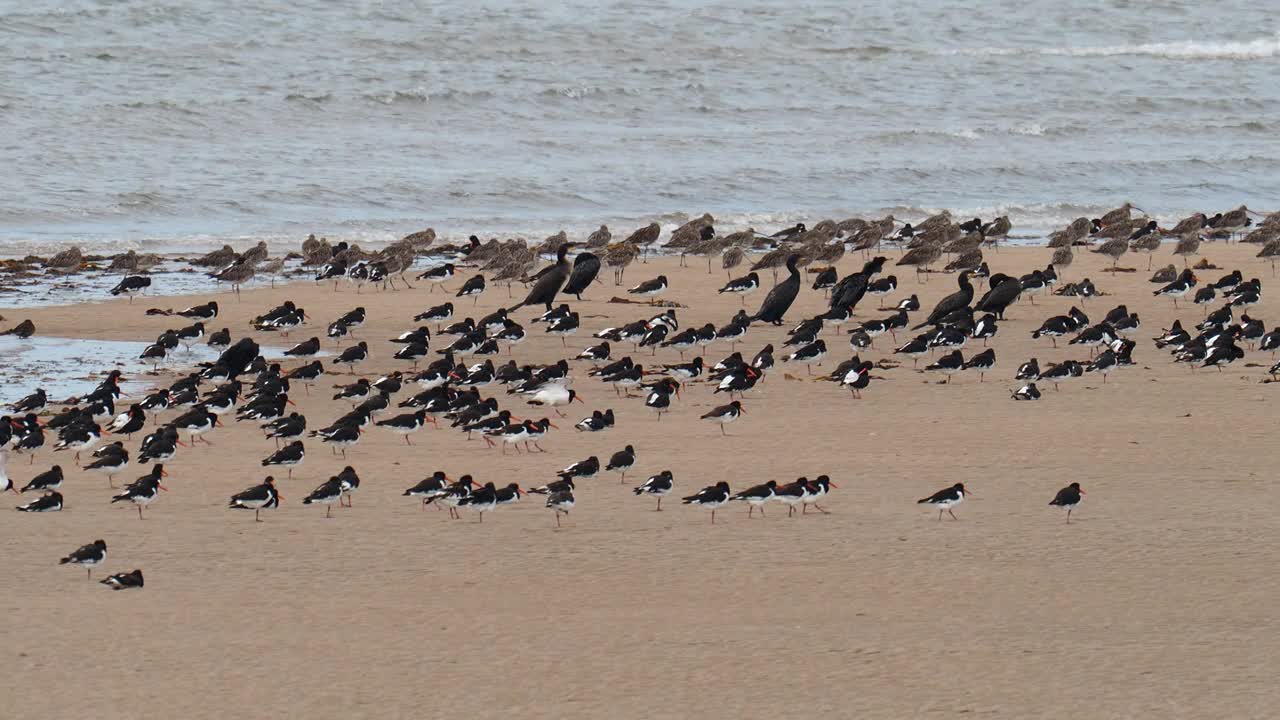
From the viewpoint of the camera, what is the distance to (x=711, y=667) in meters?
11.1

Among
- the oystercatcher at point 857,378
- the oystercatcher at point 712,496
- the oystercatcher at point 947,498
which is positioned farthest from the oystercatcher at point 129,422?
the oystercatcher at point 947,498

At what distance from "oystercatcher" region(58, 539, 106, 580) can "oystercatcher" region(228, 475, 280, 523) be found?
1580 mm

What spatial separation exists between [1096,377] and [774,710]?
1106 centimetres

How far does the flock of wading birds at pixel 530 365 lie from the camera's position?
14797mm

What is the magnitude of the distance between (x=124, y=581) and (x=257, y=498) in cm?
199

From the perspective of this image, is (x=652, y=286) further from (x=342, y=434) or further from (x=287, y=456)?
(x=287, y=456)

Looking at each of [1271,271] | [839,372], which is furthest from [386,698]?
[1271,271]

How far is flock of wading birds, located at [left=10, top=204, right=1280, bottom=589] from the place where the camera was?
1480 centimetres

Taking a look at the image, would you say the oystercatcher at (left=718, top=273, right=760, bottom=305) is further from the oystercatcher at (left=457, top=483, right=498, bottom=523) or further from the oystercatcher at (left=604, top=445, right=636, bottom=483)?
the oystercatcher at (left=457, top=483, right=498, bottom=523)

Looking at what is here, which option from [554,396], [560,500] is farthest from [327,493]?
[554,396]

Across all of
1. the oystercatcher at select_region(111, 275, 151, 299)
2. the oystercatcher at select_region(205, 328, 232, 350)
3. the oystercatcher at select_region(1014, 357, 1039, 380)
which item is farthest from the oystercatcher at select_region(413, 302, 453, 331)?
the oystercatcher at select_region(1014, 357, 1039, 380)

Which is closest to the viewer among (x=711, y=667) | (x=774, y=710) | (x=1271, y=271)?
(x=774, y=710)

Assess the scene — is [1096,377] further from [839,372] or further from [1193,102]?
[1193,102]

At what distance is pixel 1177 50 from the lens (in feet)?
234
